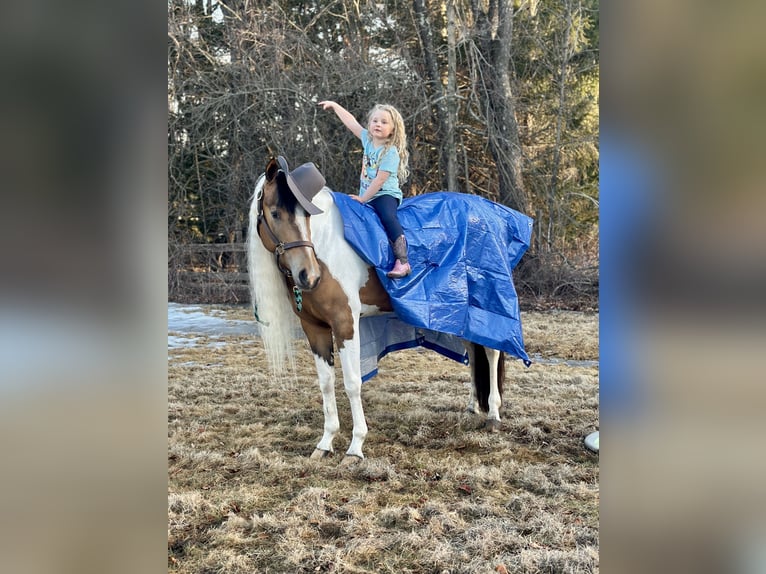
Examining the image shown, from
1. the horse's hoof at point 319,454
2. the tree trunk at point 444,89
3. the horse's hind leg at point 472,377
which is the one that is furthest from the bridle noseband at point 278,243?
the tree trunk at point 444,89

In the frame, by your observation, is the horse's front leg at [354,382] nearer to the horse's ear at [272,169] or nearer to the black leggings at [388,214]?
the black leggings at [388,214]

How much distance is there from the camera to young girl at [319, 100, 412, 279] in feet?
8.84

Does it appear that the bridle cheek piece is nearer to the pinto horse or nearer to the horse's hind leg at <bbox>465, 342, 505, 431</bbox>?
the pinto horse

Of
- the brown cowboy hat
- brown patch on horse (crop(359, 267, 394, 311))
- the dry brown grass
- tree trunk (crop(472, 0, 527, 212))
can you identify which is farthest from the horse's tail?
tree trunk (crop(472, 0, 527, 212))

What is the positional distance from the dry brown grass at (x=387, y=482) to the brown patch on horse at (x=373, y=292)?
0.74 m

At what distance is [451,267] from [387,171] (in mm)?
603

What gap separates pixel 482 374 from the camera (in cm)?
320

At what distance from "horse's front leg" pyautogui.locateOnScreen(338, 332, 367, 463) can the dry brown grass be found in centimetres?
9

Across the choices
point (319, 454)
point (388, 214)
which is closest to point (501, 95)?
point (388, 214)
